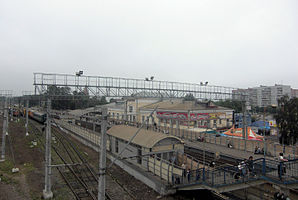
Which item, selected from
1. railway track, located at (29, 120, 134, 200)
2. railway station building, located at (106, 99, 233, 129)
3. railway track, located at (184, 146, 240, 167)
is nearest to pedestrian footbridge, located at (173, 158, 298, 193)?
railway track, located at (29, 120, 134, 200)

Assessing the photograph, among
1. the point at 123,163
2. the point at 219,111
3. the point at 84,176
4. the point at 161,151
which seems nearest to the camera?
the point at 161,151

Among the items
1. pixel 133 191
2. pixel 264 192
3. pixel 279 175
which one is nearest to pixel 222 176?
pixel 279 175

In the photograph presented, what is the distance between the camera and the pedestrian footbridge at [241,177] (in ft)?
32.2

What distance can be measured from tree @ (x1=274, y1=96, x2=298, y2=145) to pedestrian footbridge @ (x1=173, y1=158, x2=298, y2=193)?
21.0m

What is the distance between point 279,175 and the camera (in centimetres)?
977

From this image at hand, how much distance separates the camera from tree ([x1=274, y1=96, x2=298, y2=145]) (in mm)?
28297

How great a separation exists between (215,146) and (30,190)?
1521 centimetres

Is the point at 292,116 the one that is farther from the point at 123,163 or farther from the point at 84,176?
the point at 84,176

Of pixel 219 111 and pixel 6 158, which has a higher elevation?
pixel 219 111

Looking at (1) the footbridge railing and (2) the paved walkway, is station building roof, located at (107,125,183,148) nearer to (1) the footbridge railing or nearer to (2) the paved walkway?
(1) the footbridge railing

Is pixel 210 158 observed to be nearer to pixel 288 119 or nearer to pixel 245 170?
pixel 245 170

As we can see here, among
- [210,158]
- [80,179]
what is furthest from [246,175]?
[80,179]

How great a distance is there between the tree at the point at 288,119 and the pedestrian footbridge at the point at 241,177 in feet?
68.9

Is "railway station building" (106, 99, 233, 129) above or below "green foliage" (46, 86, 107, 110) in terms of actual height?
below
